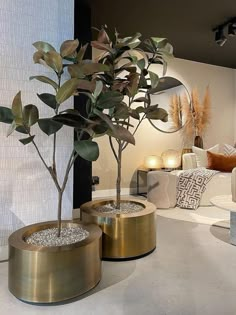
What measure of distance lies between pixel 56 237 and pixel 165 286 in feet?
2.54

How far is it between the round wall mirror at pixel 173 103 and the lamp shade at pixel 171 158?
432mm

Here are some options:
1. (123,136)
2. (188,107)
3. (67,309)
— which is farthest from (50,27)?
(188,107)

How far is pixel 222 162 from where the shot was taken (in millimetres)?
4293

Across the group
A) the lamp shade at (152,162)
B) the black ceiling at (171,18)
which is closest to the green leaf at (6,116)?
the black ceiling at (171,18)

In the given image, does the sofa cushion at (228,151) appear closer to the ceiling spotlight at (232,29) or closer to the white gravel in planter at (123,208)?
the ceiling spotlight at (232,29)

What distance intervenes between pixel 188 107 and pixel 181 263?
12.5 feet

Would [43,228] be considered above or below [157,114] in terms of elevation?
below

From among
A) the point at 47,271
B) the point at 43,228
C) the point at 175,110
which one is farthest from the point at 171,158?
the point at 47,271

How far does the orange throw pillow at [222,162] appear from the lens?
14.0 ft

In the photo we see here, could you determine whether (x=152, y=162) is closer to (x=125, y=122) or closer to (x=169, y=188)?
(x=169, y=188)

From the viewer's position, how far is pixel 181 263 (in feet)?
6.95

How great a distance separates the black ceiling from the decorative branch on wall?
106 cm

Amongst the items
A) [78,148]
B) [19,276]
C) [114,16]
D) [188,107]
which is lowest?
[19,276]

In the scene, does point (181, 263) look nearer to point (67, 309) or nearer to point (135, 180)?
point (67, 309)
